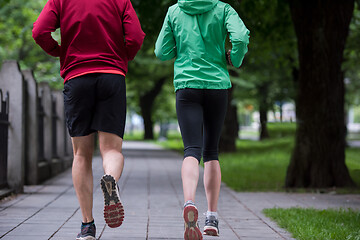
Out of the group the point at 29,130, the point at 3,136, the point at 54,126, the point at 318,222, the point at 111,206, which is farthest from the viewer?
the point at 54,126

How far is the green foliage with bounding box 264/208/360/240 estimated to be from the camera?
188 inches

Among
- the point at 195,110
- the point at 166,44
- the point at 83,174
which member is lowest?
the point at 83,174

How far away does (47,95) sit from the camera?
10461 mm

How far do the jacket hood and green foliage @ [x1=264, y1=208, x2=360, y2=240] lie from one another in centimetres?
195

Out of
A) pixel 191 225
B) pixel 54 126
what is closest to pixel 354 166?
pixel 54 126

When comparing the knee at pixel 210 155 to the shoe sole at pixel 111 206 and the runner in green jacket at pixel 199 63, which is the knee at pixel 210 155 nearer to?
the runner in green jacket at pixel 199 63

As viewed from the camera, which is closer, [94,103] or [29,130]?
[94,103]

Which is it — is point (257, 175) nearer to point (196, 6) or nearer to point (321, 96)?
point (321, 96)

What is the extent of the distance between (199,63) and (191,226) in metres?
1.20

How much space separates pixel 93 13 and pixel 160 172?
827 centimetres

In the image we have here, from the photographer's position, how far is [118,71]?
4070 mm

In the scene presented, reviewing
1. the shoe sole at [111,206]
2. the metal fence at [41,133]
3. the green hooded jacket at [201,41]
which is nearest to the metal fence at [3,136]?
the metal fence at [41,133]

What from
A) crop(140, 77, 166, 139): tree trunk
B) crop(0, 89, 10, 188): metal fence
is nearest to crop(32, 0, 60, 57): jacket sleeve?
crop(0, 89, 10, 188): metal fence

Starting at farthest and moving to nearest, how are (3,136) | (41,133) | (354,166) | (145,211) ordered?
(41,133)
(354,166)
(3,136)
(145,211)
